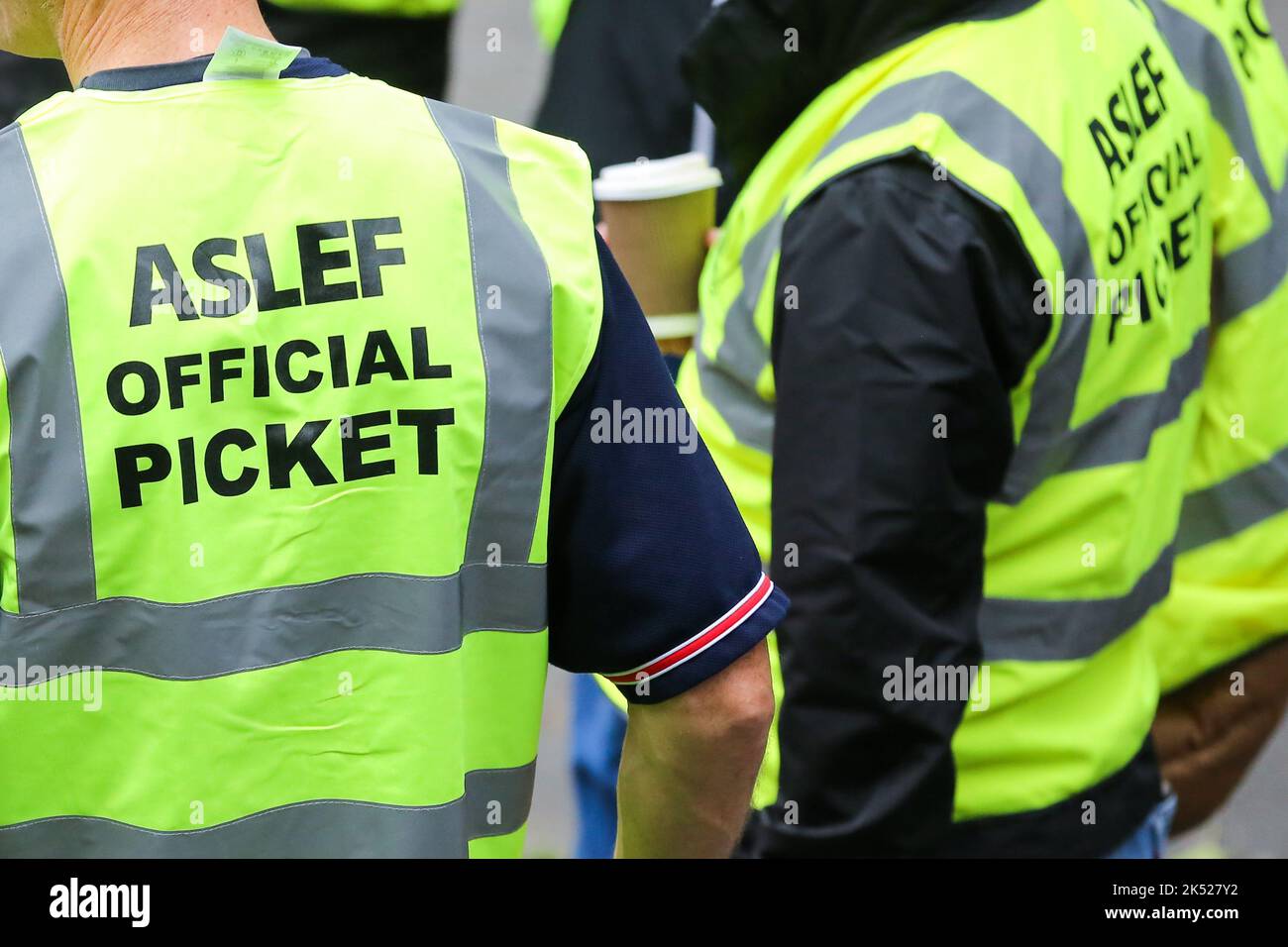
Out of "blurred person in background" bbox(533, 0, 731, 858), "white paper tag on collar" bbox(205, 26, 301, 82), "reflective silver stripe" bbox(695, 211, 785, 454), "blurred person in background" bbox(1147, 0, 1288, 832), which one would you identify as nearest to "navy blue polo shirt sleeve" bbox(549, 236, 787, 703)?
"white paper tag on collar" bbox(205, 26, 301, 82)

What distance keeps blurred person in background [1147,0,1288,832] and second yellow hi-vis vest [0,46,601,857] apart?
1269 millimetres

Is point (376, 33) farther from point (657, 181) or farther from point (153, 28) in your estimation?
point (153, 28)

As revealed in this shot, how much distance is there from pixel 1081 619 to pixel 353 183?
1180mm

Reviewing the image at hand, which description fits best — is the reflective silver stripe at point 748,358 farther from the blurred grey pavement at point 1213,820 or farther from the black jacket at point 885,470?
the blurred grey pavement at point 1213,820

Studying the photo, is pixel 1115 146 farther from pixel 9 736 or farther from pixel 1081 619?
pixel 9 736

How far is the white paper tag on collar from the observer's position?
1.42 m

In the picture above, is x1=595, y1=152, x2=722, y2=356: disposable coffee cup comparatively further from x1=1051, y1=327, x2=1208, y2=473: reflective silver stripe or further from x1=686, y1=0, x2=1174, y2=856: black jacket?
x1=1051, y1=327, x2=1208, y2=473: reflective silver stripe

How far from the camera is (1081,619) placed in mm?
2152

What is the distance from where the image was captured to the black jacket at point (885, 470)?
1.92 metres

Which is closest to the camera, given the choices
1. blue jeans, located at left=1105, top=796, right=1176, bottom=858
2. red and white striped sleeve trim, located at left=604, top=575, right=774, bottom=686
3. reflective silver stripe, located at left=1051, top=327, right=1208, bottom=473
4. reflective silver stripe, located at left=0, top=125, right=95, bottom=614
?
reflective silver stripe, located at left=0, top=125, right=95, bottom=614

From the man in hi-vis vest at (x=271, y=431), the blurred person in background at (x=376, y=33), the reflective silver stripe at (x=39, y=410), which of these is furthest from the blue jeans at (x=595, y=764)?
the blurred person in background at (x=376, y=33)

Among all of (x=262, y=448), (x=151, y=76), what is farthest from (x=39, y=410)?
(x=151, y=76)

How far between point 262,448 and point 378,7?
2.37 m
